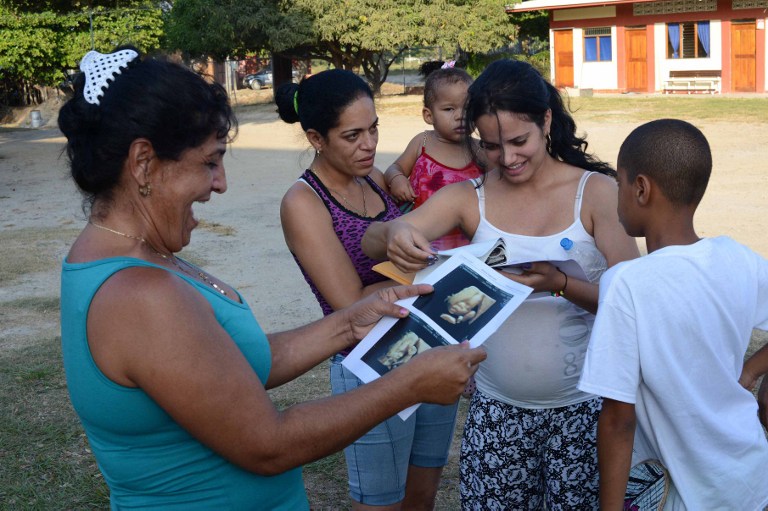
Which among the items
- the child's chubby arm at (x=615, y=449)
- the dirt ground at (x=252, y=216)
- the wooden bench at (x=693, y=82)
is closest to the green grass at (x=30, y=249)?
the dirt ground at (x=252, y=216)

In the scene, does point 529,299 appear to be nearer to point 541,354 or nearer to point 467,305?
point 541,354

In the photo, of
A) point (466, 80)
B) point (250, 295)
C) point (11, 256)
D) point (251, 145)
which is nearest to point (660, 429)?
point (466, 80)

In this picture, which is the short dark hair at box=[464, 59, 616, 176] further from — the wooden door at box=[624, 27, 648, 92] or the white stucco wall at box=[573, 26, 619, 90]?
the white stucco wall at box=[573, 26, 619, 90]

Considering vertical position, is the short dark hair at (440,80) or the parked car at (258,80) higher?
the parked car at (258,80)

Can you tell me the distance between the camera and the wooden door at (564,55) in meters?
34.8

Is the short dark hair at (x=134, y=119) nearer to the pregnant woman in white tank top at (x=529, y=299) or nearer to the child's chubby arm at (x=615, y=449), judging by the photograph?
the pregnant woman in white tank top at (x=529, y=299)

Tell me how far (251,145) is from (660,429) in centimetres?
1973

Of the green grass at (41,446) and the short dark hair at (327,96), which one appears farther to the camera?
the green grass at (41,446)

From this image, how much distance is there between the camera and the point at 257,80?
158ft

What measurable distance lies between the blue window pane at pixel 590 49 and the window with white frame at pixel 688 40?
10.2 feet

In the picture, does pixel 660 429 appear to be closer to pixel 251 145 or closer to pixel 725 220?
pixel 725 220

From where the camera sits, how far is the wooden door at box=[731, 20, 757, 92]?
2958 cm

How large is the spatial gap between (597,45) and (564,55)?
1.60 metres

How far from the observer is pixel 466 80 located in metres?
4.56
